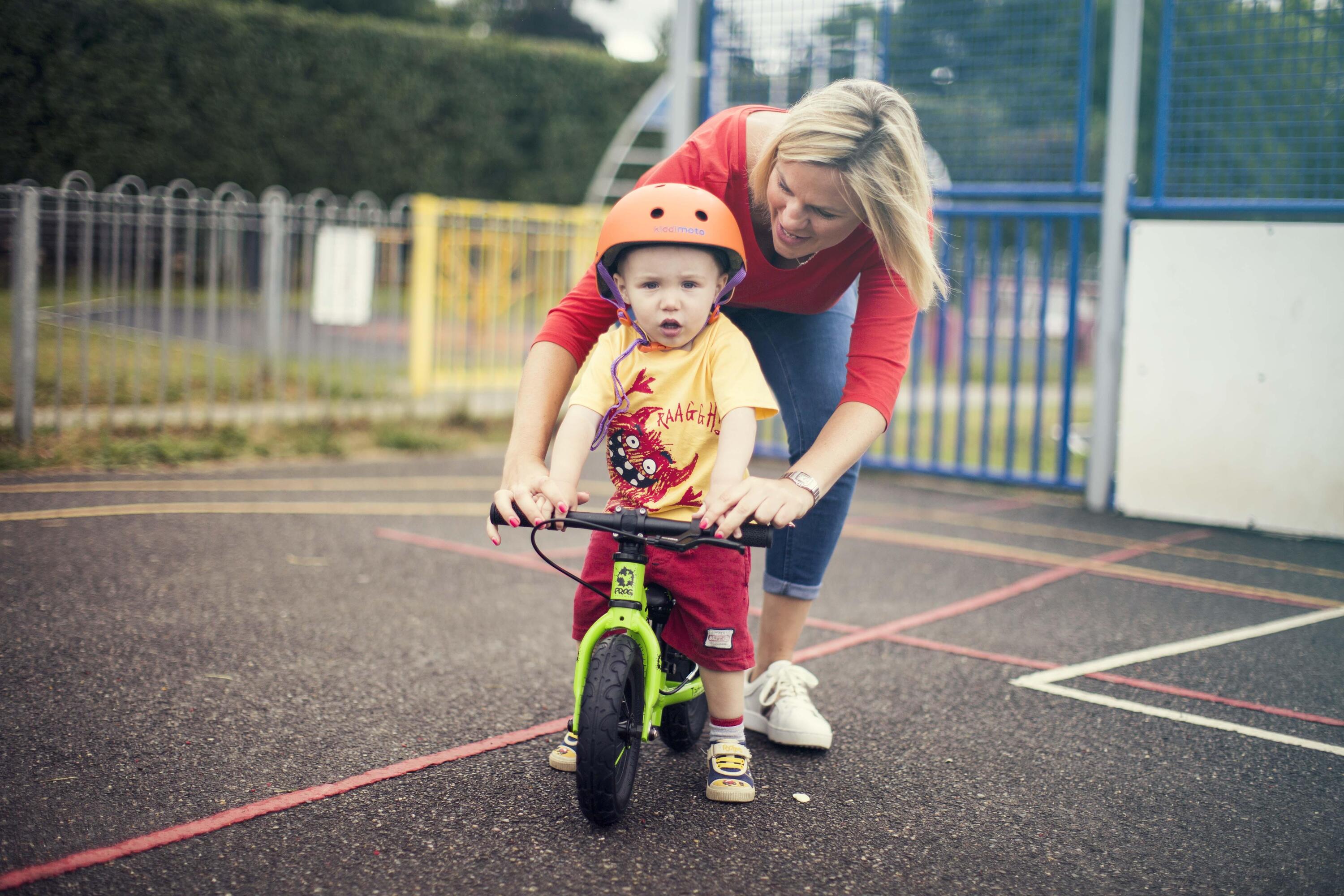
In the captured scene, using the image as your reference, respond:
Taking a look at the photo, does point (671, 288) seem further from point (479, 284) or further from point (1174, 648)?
point (479, 284)

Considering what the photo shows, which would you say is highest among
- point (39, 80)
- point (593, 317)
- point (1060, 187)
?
point (39, 80)

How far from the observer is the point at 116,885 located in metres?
1.97

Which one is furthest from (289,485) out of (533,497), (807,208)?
(807,208)

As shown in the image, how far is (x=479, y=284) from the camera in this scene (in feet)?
32.8

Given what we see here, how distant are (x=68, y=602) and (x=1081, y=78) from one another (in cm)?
594

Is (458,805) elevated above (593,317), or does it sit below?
below

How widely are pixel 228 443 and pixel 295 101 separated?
10.8 meters

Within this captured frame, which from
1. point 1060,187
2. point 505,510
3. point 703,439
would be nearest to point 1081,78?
point 1060,187

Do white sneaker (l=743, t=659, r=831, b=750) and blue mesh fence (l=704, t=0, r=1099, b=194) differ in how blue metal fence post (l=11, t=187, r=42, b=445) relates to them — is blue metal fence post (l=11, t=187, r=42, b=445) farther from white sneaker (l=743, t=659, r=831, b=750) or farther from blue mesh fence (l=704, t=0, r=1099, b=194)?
white sneaker (l=743, t=659, r=831, b=750)

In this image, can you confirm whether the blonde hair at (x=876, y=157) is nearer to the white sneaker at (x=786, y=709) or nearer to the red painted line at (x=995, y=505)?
the white sneaker at (x=786, y=709)

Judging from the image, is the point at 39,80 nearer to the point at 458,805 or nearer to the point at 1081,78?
the point at 1081,78

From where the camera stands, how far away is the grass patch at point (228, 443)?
645 cm

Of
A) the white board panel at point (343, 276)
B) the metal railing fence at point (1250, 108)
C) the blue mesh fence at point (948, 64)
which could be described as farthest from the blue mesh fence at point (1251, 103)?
the white board panel at point (343, 276)

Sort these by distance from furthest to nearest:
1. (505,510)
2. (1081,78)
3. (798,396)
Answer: (1081,78)
(798,396)
(505,510)
